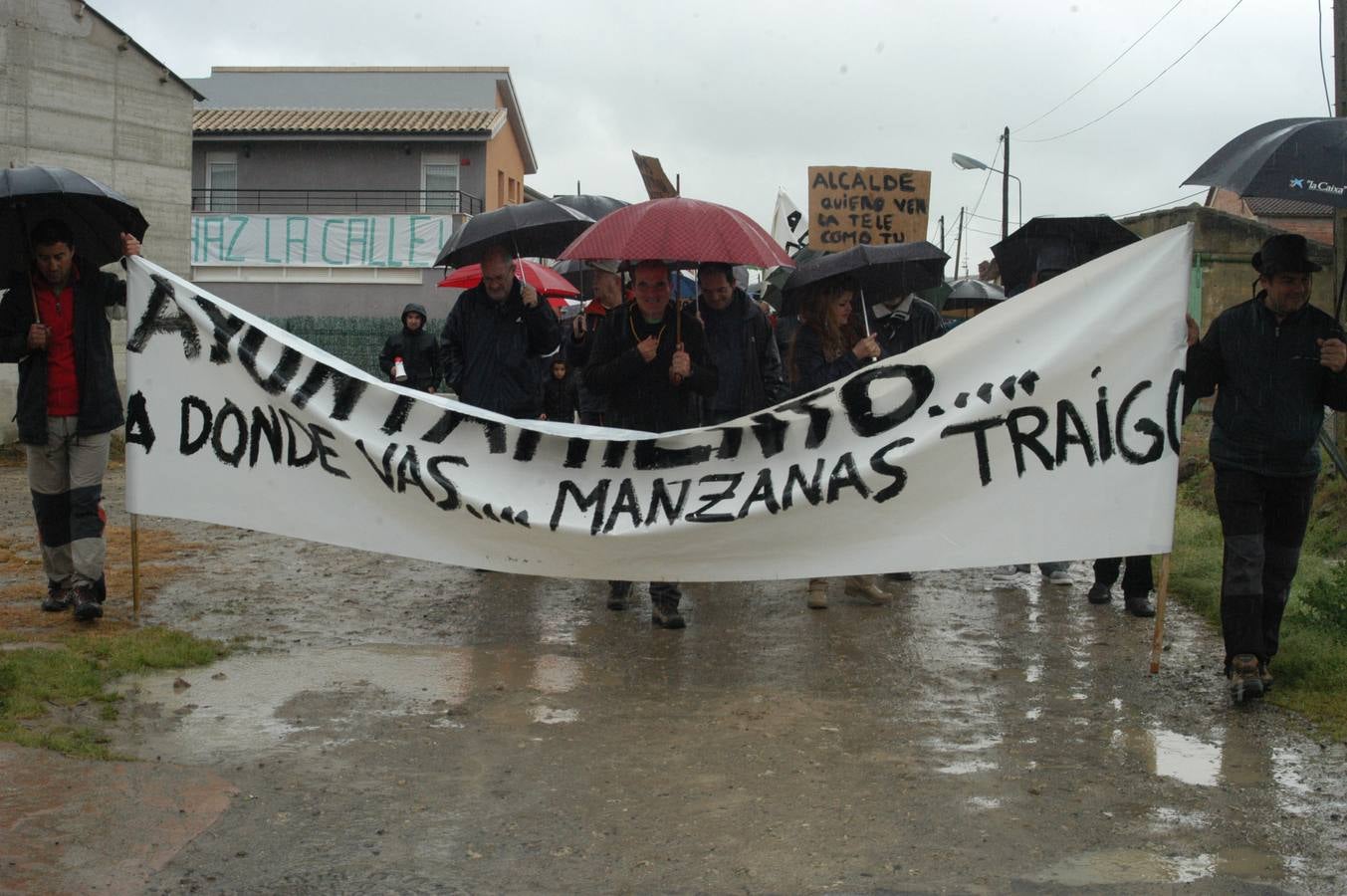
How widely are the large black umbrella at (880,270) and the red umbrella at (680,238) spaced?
1.23m

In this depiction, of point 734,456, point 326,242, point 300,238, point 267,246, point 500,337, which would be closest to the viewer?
point 734,456

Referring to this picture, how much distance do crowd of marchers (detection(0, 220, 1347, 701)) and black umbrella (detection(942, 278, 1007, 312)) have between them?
655cm

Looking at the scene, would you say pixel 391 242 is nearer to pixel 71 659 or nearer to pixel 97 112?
pixel 97 112

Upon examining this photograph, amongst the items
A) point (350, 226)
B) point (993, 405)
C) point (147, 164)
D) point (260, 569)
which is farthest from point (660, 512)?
point (350, 226)

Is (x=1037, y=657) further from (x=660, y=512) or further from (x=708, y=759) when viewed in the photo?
(x=708, y=759)

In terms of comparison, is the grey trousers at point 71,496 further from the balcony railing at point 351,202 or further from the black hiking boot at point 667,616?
the balcony railing at point 351,202

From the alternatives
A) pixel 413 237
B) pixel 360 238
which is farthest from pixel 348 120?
pixel 413 237

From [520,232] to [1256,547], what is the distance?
5056 mm

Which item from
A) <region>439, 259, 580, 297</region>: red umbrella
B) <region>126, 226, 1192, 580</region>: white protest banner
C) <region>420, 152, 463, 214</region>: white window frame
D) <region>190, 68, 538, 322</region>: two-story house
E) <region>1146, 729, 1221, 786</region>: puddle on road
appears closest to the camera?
<region>1146, 729, 1221, 786</region>: puddle on road

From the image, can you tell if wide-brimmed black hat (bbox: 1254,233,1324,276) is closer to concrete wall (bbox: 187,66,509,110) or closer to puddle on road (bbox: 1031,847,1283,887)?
puddle on road (bbox: 1031,847,1283,887)

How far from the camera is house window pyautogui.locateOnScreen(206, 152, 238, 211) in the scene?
4481 centimetres

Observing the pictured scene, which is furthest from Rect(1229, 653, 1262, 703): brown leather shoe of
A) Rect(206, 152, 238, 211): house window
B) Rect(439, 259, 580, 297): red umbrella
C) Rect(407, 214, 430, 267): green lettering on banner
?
Rect(206, 152, 238, 211): house window

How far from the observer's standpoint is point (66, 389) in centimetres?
733

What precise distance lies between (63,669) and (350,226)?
123 ft
